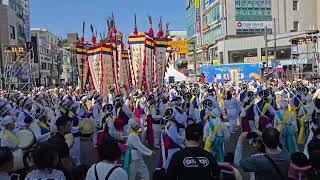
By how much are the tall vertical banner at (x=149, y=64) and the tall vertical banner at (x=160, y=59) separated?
1.03ft

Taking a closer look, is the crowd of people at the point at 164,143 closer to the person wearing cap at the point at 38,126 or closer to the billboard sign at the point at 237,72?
the person wearing cap at the point at 38,126

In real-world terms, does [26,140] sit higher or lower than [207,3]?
lower

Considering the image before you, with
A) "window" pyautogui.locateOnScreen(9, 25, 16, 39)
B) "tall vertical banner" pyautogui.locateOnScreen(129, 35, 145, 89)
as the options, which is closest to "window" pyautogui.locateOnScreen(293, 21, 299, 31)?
"window" pyautogui.locateOnScreen(9, 25, 16, 39)

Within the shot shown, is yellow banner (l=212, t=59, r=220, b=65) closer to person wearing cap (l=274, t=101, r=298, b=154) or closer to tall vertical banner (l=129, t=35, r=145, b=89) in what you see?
tall vertical banner (l=129, t=35, r=145, b=89)

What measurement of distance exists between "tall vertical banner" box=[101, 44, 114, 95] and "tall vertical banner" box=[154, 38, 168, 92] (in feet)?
6.44

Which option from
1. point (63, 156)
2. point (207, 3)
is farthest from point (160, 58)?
point (207, 3)

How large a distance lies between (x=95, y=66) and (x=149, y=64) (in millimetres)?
2474

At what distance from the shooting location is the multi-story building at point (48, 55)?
88.8 meters

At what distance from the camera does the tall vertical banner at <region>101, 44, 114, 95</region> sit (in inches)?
682

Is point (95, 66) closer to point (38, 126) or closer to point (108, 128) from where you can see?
point (108, 128)

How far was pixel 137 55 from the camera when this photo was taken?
16.4 m

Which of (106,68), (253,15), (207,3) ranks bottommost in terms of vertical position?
(106,68)

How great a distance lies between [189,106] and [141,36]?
434 cm

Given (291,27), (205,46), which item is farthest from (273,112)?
(205,46)
